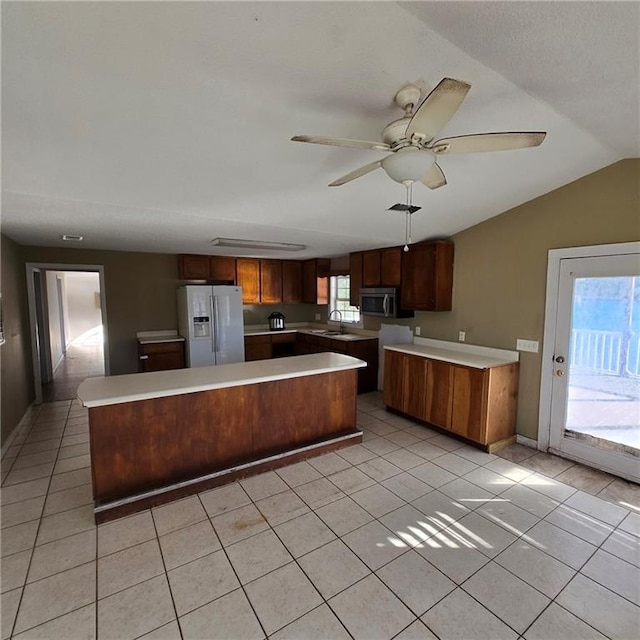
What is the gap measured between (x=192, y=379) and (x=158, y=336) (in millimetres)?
3099

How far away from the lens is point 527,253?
3381mm

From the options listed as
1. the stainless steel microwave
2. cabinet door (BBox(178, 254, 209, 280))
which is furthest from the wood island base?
cabinet door (BBox(178, 254, 209, 280))

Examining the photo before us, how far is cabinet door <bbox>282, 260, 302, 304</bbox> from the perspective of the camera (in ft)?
20.7

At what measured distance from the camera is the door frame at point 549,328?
302 cm

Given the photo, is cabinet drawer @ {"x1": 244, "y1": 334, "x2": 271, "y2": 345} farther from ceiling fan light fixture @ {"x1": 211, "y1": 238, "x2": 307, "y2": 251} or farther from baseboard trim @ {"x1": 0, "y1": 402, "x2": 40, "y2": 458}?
baseboard trim @ {"x1": 0, "y1": 402, "x2": 40, "y2": 458}

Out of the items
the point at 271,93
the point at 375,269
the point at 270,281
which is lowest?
the point at 270,281

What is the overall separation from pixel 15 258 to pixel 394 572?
204 inches

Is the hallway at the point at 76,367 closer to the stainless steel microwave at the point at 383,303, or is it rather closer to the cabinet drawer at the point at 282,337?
the cabinet drawer at the point at 282,337

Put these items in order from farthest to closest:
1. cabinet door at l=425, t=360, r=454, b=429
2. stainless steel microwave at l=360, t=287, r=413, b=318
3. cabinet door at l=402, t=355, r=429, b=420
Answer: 1. stainless steel microwave at l=360, t=287, r=413, b=318
2. cabinet door at l=402, t=355, r=429, b=420
3. cabinet door at l=425, t=360, r=454, b=429

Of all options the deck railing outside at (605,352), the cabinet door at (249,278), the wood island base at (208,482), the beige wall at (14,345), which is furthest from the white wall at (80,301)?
the deck railing outside at (605,352)

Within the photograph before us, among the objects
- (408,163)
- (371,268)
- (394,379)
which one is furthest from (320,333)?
(408,163)

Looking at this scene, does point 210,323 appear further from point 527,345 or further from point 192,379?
point 527,345

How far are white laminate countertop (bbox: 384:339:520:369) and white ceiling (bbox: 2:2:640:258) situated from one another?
165 cm

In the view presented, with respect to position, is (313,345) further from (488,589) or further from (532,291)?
(488,589)
